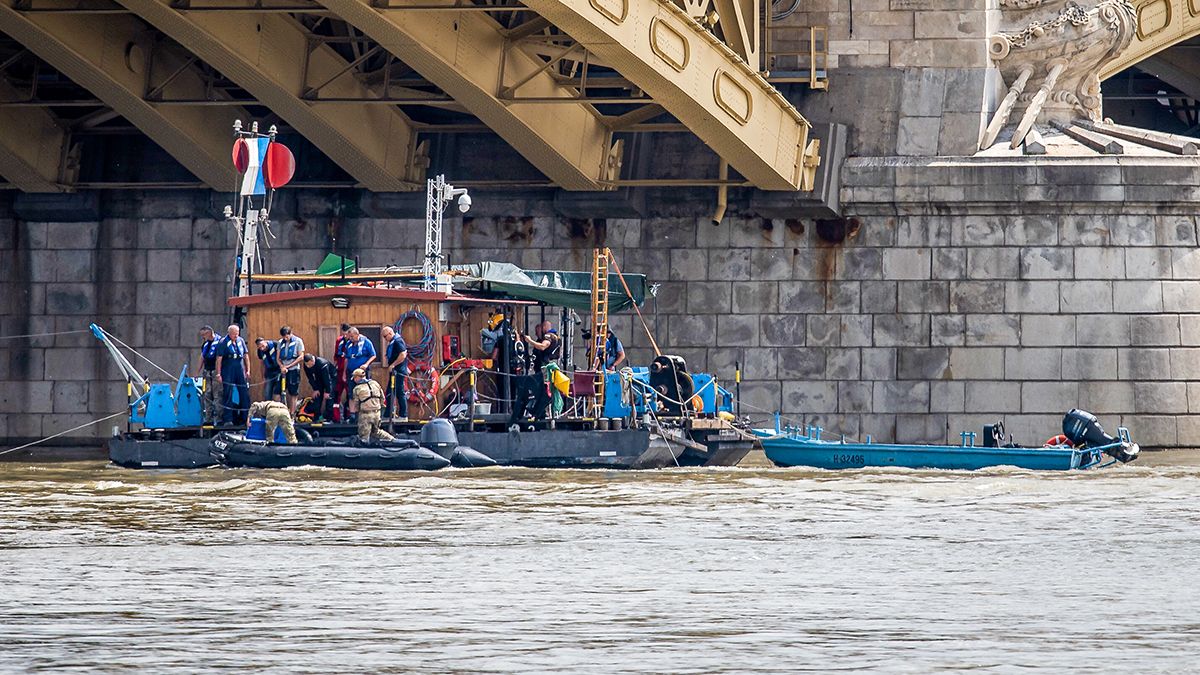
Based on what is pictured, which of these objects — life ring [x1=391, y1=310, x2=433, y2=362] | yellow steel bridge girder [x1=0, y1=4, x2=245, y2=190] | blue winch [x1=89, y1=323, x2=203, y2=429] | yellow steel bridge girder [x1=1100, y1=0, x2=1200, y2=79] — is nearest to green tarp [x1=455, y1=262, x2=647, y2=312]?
life ring [x1=391, y1=310, x2=433, y2=362]

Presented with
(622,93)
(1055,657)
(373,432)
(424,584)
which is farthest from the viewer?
(622,93)

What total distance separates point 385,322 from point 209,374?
2.70m

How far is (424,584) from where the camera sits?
606 inches

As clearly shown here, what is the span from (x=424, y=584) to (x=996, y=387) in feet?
57.7

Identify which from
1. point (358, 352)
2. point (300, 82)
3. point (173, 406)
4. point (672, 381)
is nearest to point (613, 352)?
point (672, 381)

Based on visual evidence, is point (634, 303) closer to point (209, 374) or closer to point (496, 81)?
point (496, 81)

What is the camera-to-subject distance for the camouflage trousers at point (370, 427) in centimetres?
2611

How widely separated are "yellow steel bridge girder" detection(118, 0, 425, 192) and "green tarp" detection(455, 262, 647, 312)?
11.0ft

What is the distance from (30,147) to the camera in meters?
33.0

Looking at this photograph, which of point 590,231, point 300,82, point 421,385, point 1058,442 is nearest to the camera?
point 421,385

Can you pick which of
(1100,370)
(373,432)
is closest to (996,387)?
(1100,370)

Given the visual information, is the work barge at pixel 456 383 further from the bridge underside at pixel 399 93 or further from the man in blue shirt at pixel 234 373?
the bridge underside at pixel 399 93

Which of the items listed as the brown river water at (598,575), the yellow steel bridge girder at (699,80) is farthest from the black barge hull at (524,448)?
the yellow steel bridge girder at (699,80)

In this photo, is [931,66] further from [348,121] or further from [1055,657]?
[1055,657]
